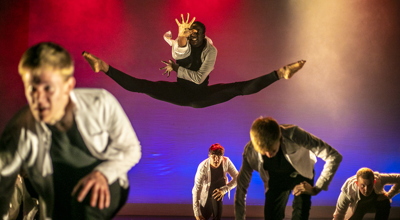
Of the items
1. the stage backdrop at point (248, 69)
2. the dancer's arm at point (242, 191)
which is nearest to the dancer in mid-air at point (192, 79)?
the stage backdrop at point (248, 69)

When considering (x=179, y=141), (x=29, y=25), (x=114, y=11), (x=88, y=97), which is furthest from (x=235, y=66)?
(x=88, y=97)

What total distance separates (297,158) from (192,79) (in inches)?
146

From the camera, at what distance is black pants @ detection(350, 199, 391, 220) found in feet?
14.9

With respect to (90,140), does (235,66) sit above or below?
above

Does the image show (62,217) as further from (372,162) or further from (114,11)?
(372,162)

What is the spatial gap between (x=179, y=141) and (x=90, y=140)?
461cm

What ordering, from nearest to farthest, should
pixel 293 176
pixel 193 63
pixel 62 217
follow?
pixel 62 217 < pixel 293 176 < pixel 193 63

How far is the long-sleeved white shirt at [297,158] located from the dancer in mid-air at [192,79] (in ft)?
11.5

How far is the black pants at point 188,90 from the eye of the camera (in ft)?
21.0

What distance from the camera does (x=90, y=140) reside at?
5.94 ft

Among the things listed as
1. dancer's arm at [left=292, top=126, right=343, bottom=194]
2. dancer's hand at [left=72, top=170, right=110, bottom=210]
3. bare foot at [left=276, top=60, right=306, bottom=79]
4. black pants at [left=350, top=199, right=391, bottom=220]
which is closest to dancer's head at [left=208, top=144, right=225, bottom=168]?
black pants at [left=350, top=199, right=391, bottom=220]

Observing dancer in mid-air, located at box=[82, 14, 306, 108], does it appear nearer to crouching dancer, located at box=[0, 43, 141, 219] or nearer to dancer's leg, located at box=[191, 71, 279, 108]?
dancer's leg, located at box=[191, 71, 279, 108]

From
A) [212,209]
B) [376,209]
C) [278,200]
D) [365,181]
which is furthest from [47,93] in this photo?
[376,209]

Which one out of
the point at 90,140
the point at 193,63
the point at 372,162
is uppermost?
the point at 193,63
